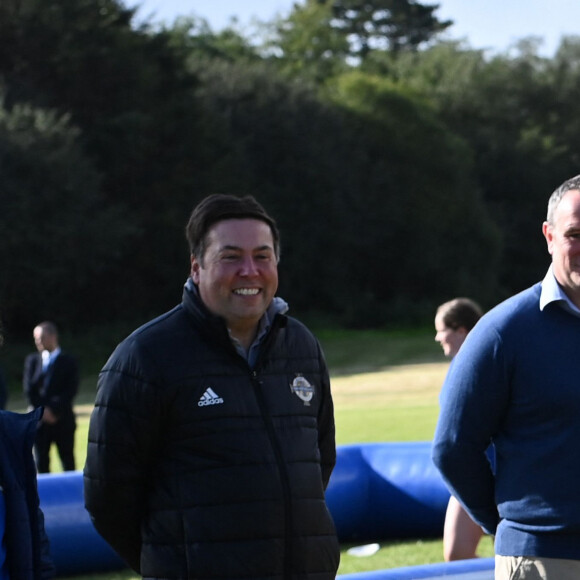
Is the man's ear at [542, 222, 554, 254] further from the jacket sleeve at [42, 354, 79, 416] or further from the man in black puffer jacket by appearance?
the jacket sleeve at [42, 354, 79, 416]

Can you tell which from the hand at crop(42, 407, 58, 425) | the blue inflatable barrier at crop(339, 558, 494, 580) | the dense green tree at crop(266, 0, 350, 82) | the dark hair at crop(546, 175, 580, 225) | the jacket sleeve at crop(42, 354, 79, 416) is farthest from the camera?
the dense green tree at crop(266, 0, 350, 82)

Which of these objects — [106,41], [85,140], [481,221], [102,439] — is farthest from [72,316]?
[102,439]

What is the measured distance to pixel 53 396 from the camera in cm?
1326

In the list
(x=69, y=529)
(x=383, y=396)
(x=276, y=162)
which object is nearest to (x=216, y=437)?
(x=69, y=529)

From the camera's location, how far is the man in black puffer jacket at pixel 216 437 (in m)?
3.60

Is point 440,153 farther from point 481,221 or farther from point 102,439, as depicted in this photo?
point 102,439

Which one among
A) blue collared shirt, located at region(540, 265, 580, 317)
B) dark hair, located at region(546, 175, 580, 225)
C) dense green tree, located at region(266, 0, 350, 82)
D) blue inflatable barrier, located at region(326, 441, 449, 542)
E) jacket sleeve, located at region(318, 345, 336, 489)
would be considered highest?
dense green tree, located at region(266, 0, 350, 82)

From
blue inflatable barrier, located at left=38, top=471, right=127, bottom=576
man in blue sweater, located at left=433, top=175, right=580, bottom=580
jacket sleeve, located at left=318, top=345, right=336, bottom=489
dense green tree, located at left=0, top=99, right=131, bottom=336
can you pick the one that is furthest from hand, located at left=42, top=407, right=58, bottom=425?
dense green tree, located at left=0, top=99, right=131, bottom=336

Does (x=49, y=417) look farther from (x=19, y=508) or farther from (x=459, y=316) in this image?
(x=19, y=508)

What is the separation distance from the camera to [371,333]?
43.7 meters

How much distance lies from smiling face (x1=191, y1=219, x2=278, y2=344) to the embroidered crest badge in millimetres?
201

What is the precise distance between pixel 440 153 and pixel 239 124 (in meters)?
10.9

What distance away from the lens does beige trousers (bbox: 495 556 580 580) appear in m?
3.58

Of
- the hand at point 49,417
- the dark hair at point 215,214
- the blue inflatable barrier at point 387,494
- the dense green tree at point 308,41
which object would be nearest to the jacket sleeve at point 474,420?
the dark hair at point 215,214
